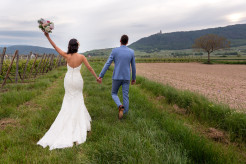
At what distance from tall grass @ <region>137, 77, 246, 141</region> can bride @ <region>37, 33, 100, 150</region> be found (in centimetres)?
327

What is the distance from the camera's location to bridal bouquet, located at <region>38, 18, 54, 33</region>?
10.9 feet

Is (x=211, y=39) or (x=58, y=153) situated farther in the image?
(x=211, y=39)

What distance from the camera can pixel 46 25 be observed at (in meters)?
3.32

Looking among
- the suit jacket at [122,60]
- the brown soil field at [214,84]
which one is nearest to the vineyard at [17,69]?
the suit jacket at [122,60]

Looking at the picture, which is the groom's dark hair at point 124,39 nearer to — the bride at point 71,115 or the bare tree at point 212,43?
the bride at point 71,115

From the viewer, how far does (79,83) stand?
3609mm

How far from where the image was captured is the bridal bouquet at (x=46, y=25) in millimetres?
3314

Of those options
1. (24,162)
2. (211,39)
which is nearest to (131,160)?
(24,162)

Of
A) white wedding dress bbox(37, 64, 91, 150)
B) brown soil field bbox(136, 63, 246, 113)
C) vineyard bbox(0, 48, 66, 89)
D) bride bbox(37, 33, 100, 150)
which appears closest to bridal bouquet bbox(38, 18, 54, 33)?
bride bbox(37, 33, 100, 150)

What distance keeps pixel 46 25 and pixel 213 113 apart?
481 centimetres

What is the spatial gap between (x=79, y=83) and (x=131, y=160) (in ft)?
7.27

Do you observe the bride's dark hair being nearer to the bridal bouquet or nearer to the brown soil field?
the bridal bouquet

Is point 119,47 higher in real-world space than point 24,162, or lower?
higher

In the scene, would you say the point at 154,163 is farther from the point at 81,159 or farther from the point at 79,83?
the point at 79,83
